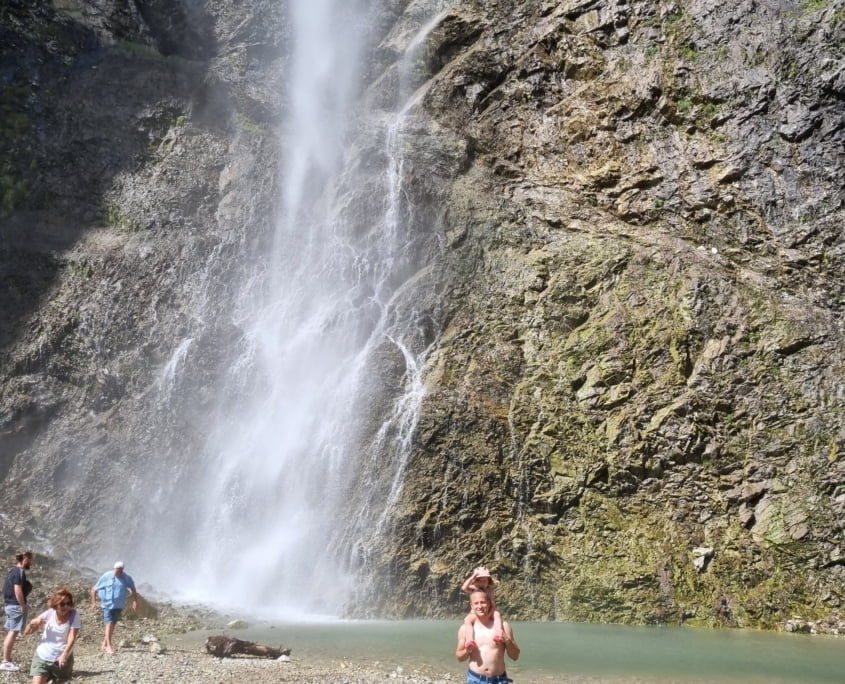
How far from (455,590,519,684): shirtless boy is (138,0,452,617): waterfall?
11544 millimetres

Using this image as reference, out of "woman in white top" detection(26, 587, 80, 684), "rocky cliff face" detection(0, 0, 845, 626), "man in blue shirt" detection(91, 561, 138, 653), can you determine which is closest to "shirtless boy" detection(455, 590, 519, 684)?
"woman in white top" detection(26, 587, 80, 684)

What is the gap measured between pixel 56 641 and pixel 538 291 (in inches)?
614

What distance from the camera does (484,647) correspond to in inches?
208

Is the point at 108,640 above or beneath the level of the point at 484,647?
beneath

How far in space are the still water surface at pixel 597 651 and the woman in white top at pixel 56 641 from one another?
3901 millimetres

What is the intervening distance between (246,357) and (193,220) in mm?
6971

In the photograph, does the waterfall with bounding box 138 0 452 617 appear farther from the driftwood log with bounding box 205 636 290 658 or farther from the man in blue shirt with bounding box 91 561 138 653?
the man in blue shirt with bounding box 91 561 138 653

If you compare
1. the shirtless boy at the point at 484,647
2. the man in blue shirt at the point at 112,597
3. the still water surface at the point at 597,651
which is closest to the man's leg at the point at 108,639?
the man in blue shirt at the point at 112,597

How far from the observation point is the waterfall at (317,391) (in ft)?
57.3

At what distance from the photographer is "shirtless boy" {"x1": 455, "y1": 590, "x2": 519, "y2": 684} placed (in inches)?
206

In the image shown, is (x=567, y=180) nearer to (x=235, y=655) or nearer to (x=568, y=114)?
(x=568, y=114)

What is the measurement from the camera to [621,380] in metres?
18.0

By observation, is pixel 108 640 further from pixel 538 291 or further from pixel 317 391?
pixel 538 291

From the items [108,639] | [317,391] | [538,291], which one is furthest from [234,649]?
[538,291]
